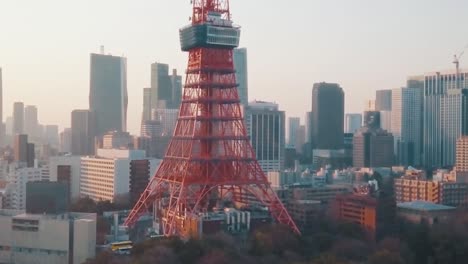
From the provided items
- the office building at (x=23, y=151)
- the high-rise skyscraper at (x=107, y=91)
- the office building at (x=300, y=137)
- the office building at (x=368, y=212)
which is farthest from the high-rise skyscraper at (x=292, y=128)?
the office building at (x=368, y=212)

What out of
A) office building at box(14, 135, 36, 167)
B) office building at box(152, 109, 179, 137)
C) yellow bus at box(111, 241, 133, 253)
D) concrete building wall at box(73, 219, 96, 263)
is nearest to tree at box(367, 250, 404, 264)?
yellow bus at box(111, 241, 133, 253)

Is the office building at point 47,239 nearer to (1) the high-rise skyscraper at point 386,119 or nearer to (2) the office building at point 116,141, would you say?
(2) the office building at point 116,141

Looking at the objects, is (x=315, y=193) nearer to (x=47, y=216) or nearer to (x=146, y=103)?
(x=47, y=216)

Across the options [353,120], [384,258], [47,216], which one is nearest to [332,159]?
[353,120]

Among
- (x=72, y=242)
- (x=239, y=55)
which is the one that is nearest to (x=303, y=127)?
(x=239, y=55)

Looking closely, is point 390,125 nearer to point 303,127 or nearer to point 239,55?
point 303,127

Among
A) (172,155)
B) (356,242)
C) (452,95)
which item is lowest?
(356,242)
